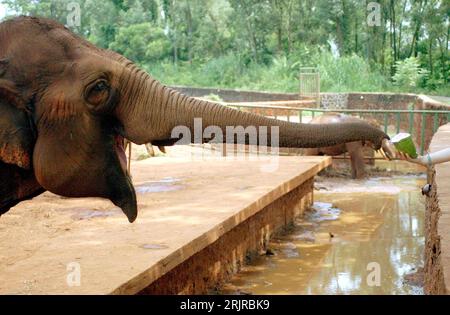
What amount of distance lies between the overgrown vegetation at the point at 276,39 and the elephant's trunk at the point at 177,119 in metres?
28.6

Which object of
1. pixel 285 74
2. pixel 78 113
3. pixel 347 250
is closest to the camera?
pixel 78 113

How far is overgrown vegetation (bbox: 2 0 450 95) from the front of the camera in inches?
1284

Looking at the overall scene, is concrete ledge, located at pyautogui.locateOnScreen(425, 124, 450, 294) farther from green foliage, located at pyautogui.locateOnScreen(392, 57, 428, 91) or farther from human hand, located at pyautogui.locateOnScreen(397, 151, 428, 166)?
green foliage, located at pyautogui.locateOnScreen(392, 57, 428, 91)

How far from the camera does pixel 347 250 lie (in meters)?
8.52

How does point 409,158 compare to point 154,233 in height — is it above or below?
above

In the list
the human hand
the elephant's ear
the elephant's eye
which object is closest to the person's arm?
the human hand

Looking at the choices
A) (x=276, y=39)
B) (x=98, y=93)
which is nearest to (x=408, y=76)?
(x=276, y=39)

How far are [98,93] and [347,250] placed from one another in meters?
6.44

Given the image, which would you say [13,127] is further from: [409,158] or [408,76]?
[408,76]

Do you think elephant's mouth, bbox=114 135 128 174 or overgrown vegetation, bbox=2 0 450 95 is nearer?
elephant's mouth, bbox=114 135 128 174

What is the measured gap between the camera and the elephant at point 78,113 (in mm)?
2541

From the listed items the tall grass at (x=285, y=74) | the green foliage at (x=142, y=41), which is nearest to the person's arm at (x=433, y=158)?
the tall grass at (x=285, y=74)

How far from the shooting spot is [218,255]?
22.5ft
